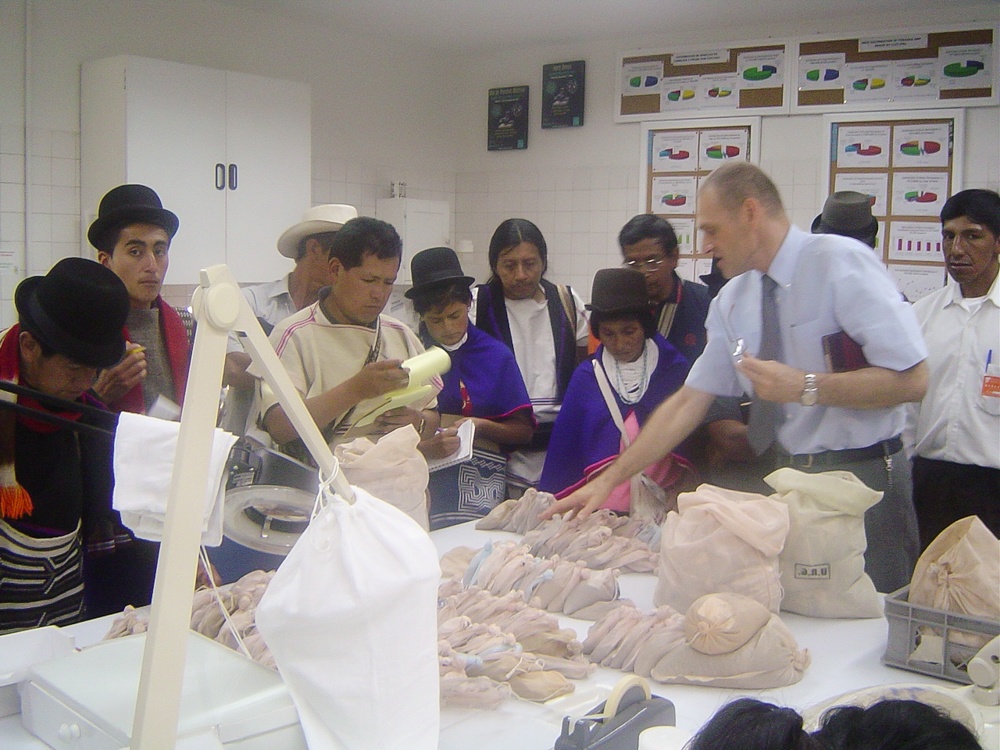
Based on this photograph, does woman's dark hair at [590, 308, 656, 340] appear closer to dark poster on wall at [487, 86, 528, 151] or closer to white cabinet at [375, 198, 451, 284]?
white cabinet at [375, 198, 451, 284]

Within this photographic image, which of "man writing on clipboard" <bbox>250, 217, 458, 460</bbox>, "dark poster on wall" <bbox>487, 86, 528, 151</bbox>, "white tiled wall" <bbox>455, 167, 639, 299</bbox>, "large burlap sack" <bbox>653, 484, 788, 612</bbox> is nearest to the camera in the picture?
"large burlap sack" <bbox>653, 484, 788, 612</bbox>

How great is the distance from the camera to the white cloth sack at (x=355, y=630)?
3.18 ft

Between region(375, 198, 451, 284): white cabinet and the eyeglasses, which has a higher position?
region(375, 198, 451, 284): white cabinet

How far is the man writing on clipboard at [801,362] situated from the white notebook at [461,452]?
0.98 feet

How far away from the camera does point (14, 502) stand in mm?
2006

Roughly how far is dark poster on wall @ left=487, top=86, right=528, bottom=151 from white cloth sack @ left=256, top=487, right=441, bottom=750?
5.32 m

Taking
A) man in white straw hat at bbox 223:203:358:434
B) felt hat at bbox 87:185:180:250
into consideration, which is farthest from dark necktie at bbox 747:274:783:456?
felt hat at bbox 87:185:180:250

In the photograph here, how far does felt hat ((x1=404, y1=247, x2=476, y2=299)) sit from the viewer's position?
2.90 m

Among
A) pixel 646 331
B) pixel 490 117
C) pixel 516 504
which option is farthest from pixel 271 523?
pixel 490 117

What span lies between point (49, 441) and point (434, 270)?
1.26m

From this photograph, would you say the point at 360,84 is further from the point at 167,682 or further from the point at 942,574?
the point at 167,682

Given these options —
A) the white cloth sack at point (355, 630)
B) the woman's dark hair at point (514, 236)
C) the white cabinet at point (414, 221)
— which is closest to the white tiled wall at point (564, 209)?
the white cabinet at point (414, 221)

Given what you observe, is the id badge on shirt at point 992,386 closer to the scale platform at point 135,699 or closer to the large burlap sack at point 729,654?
the large burlap sack at point 729,654

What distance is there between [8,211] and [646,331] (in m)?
2.95
